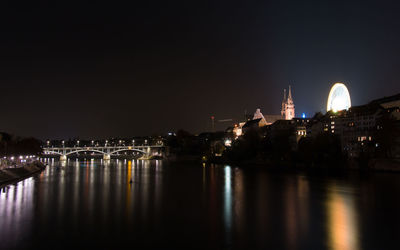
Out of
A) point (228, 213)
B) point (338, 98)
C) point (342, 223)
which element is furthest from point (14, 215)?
A: point (338, 98)

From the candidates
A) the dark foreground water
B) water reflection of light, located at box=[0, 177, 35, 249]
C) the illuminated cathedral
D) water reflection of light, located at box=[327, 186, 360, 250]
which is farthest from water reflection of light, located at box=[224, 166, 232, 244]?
the illuminated cathedral

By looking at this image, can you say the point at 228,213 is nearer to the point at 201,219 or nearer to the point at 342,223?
the point at 201,219

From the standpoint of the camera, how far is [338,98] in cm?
7644

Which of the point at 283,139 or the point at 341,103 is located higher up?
the point at 341,103

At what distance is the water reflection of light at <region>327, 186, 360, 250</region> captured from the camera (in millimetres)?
15534

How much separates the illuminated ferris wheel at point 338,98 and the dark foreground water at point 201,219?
146ft

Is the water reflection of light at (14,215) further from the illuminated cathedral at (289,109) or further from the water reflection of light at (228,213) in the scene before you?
the illuminated cathedral at (289,109)

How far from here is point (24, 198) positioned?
86.7 feet

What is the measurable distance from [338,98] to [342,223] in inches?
2449

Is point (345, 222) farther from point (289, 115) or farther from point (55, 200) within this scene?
point (289, 115)

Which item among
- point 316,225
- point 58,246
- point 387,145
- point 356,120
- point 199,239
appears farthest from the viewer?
point 356,120

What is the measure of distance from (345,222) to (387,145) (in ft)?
116

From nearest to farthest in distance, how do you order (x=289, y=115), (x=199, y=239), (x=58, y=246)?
(x=58, y=246) → (x=199, y=239) → (x=289, y=115)

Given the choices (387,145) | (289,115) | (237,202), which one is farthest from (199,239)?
(289,115)
